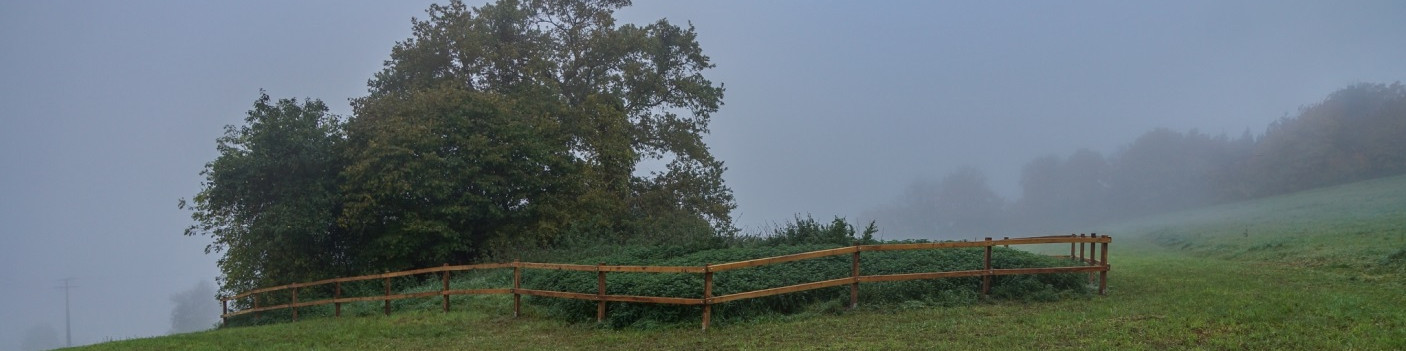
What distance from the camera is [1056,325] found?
32.1 feet

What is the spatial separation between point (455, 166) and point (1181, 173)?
7699 centimetres

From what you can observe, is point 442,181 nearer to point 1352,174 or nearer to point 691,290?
point 691,290

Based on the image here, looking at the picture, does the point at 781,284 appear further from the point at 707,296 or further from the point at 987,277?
the point at 987,277

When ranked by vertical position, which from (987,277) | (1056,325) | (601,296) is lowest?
(1056,325)

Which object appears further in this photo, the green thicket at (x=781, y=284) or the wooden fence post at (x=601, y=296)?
the wooden fence post at (x=601, y=296)

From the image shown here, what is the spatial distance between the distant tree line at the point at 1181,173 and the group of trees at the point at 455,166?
51362mm

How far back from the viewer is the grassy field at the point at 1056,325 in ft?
28.5

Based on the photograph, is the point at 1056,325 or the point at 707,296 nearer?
the point at 1056,325

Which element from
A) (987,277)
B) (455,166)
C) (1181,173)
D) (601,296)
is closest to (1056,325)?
(987,277)

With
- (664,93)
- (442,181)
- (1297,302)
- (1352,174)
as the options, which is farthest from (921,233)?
(1297,302)

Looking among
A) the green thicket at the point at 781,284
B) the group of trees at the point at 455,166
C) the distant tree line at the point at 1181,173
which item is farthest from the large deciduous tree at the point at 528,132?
the distant tree line at the point at 1181,173

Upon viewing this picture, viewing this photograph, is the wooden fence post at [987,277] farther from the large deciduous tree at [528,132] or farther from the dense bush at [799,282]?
the large deciduous tree at [528,132]

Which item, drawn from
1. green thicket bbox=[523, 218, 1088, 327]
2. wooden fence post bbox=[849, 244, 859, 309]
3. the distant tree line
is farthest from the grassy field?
the distant tree line

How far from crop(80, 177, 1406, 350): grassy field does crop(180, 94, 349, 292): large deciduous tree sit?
30.2 ft
